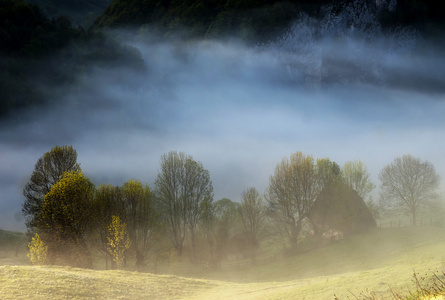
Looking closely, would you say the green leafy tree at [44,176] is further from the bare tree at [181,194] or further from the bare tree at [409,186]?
the bare tree at [409,186]

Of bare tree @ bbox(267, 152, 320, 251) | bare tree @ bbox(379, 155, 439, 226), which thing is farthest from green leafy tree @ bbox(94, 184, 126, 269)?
bare tree @ bbox(379, 155, 439, 226)

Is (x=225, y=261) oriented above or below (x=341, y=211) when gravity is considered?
below

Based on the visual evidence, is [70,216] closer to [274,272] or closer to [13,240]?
[274,272]

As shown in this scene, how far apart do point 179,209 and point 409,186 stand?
4052 centimetres

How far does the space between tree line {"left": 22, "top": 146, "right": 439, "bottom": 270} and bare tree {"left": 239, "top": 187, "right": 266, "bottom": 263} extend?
17 centimetres

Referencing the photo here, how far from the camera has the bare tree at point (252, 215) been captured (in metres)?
63.8

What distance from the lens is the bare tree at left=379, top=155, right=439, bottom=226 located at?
64.9 metres

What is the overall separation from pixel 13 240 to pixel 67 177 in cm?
4238

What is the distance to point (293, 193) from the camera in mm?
61031

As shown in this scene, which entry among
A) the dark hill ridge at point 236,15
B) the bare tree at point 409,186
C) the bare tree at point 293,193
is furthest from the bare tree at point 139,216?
the dark hill ridge at point 236,15

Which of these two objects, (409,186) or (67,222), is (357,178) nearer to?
(409,186)

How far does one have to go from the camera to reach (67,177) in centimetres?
4184

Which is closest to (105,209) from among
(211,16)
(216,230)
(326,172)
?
(216,230)

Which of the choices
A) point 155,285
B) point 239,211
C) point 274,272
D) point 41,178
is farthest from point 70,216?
point 239,211
